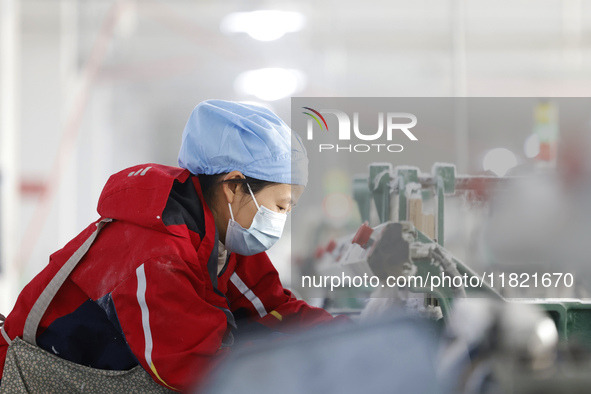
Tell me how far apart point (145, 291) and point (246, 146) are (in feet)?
1.01

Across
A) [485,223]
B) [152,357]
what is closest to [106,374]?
[152,357]

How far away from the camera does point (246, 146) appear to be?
94cm

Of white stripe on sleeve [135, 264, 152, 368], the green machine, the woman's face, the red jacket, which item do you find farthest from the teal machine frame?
white stripe on sleeve [135, 264, 152, 368]

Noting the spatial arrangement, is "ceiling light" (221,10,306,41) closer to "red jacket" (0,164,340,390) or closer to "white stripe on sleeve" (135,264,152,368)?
"red jacket" (0,164,340,390)

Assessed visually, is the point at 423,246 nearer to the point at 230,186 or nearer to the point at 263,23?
the point at 230,186

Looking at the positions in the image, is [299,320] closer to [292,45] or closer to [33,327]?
[33,327]

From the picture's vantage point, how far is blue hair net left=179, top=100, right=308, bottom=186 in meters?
0.94

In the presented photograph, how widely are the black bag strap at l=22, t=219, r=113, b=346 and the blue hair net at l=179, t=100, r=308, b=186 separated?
0.80 feet

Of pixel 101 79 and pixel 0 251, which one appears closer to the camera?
pixel 0 251

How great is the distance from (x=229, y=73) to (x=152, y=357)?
4405mm

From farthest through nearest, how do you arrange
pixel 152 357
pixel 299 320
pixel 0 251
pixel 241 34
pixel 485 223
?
pixel 241 34 < pixel 0 251 < pixel 299 320 < pixel 485 223 < pixel 152 357

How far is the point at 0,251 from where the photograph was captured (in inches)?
116

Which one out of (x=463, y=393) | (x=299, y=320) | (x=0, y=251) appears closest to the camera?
(x=463, y=393)

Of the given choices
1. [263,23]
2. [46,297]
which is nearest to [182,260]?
[46,297]
